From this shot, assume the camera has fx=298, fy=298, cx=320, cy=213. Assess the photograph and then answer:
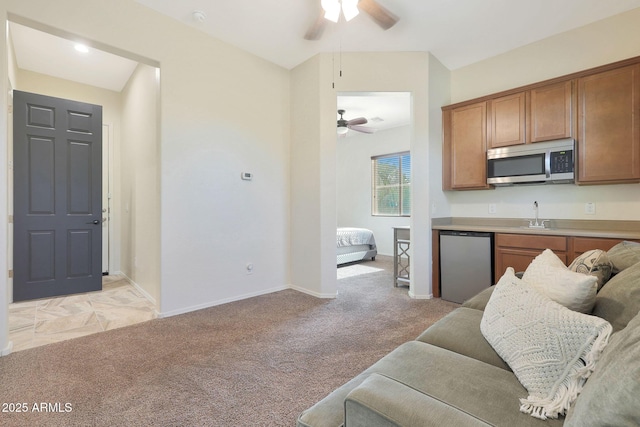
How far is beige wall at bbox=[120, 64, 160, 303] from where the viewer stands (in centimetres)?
333

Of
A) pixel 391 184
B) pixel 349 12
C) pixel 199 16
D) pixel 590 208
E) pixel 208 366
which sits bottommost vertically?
pixel 208 366

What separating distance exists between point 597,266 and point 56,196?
5175 mm

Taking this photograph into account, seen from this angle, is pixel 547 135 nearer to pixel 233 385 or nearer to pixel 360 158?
pixel 233 385

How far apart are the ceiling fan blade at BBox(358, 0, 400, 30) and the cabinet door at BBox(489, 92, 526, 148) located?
1.64 meters

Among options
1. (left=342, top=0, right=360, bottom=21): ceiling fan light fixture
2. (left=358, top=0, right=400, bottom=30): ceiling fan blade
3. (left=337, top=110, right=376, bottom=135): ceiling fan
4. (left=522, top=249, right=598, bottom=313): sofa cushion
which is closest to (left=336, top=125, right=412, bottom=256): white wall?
(left=337, top=110, right=376, bottom=135): ceiling fan

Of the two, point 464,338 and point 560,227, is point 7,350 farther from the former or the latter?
point 560,227

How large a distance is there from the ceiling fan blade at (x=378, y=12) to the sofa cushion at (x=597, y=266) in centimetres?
240

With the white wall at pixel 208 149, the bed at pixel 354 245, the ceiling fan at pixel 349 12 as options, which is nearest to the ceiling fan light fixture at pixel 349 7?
the ceiling fan at pixel 349 12

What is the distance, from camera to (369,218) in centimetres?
717

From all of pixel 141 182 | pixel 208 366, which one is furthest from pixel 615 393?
pixel 141 182

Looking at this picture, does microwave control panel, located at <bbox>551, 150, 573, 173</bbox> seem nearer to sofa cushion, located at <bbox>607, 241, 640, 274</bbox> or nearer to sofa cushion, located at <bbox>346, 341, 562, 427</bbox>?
sofa cushion, located at <bbox>607, 241, 640, 274</bbox>

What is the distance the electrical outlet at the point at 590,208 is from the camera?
3076 mm

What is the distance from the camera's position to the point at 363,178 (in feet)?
24.0

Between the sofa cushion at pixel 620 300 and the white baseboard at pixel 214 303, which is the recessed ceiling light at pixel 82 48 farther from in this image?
the sofa cushion at pixel 620 300
